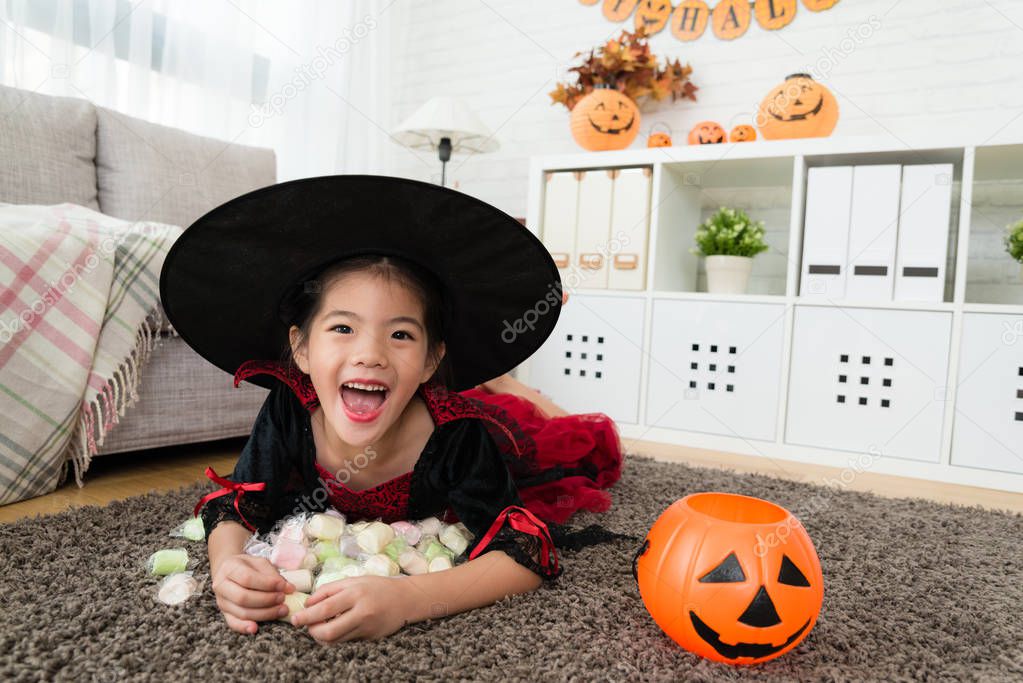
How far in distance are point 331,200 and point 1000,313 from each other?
179 centimetres

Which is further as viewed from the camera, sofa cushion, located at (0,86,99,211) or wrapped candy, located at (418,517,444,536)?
sofa cushion, located at (0,86,99,211)

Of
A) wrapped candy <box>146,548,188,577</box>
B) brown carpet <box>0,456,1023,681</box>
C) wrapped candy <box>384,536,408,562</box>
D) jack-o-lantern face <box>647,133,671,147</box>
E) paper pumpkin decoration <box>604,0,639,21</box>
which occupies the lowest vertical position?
brown carpet <box>0,456,1023,681</box>

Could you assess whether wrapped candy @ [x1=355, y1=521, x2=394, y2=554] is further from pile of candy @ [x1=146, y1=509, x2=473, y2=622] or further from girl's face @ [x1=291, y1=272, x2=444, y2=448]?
girl's face @ [x1=291, y1=272, x2=444, y2=448]

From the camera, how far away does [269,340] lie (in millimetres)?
1030

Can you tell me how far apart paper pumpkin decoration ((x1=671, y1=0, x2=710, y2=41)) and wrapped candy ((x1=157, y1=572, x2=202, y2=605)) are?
257 cm

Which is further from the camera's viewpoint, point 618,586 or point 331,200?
point 618,586

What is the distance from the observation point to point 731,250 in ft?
7.43

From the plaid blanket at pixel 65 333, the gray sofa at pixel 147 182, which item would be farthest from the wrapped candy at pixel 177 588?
the gray sofa at pixel 147 182

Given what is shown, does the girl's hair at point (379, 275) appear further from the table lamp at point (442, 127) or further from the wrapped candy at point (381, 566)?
the table lamp at point (442, 127)

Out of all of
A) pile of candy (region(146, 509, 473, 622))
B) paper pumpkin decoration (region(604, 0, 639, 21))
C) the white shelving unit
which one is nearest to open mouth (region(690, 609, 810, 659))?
pile of candy (region(146, 509, 473, 622))

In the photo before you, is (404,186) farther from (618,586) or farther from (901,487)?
(901,487)

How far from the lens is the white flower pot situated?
224cm

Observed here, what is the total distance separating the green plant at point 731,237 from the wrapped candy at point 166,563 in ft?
5.97

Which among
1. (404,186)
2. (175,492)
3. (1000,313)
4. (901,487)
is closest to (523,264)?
(404,186)
